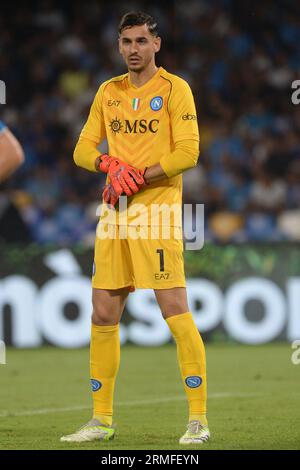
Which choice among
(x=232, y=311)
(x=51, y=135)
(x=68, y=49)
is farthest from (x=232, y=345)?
(x=68, y=49)

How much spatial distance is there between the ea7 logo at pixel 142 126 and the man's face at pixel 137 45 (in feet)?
0.93

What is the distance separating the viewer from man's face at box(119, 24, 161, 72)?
18.0 feet

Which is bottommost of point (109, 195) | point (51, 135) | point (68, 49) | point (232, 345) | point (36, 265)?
point (232, 345)

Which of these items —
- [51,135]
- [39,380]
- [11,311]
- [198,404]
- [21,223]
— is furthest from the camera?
[51,135]

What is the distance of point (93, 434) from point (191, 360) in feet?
2.15

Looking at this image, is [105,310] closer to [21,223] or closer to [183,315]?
[183,315]

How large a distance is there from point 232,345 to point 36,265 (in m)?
2.20

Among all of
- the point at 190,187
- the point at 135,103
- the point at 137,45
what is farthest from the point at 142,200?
the point at 190,187

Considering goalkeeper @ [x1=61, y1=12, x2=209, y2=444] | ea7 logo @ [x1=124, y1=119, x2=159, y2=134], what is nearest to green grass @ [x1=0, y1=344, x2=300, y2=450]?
goalkeeper @ [x1=61, y1=12, x2=209, y2=444]

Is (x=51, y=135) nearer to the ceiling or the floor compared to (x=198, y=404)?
nearer to the ceiling

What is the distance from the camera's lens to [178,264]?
5.53m

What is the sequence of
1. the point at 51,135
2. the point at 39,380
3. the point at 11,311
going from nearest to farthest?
the point at 39,380, the point at 11,311, the point at 51,135

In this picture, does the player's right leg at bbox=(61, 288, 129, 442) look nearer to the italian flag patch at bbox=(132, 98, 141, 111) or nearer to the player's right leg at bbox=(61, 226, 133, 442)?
the player's right leg at bbox=(61, 226, 133, 442)

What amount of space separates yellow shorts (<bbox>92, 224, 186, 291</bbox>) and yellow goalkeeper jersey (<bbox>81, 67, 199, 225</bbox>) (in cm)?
14
